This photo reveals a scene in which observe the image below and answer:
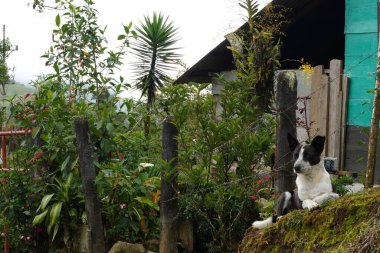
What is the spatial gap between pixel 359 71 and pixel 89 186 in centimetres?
501

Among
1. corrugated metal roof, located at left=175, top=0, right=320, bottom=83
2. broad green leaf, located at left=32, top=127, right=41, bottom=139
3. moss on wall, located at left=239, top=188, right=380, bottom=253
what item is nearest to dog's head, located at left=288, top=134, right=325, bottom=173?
moss on wall, located at left=239, top=188, right=380, bottom=253

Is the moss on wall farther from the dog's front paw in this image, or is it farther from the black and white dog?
the black and white dog

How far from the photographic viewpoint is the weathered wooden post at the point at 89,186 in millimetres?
6262

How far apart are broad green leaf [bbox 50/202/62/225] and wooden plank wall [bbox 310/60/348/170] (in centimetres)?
428

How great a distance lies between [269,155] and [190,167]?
3.26 feet

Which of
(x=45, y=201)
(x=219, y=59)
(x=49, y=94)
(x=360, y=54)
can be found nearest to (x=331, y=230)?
(x=45, y=201)

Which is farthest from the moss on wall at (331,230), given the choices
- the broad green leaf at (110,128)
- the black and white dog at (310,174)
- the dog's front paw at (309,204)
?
the broad green leaf at (110,128)

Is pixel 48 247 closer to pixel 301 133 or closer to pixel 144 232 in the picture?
pixel 144 232

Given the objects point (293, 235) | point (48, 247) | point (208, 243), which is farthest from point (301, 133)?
point (293, 235)

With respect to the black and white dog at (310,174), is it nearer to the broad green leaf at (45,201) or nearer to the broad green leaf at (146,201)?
the broad green leaf at (146,201)

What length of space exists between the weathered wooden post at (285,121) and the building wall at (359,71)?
135 inches

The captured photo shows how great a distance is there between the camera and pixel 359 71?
9180 mm

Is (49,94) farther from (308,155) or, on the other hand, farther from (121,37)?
(308,155)

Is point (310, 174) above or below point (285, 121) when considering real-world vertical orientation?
below
